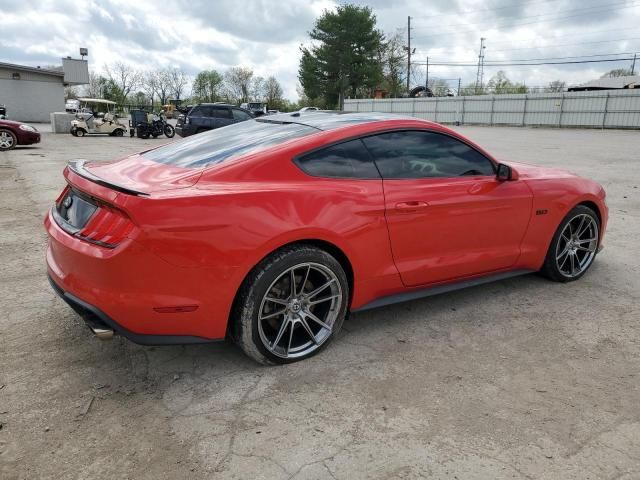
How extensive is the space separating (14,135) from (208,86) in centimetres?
8516

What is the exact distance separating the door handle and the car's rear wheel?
53.2 ft

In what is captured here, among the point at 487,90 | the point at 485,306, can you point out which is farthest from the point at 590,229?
the point at 487,90

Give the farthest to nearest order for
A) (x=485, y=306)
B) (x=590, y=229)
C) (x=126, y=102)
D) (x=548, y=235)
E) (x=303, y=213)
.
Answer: (x=126, y=102)
(x=590, y=229)
(x=548, y=235)
(x=485, y=306)
(x=303, y=213)

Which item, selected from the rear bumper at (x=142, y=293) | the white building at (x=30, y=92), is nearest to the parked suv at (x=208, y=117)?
the rear bumper at (x=142, y=293)

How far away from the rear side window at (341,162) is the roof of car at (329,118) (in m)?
0.20

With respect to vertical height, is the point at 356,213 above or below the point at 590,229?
above

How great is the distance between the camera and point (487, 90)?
73.6 meters

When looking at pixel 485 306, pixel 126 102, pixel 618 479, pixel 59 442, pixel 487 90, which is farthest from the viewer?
pixel 126 102

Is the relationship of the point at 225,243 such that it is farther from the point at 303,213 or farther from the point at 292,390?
the point at 292,390

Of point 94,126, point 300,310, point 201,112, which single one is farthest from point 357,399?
point 94,126

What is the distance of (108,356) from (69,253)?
29.7 inches

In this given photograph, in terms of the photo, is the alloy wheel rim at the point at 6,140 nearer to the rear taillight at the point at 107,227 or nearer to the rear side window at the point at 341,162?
the rear taillight at the point at 107,227

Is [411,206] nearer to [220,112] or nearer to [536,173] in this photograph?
[536,173]

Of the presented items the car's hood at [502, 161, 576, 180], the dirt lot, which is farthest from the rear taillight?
the car's hood at [502, 161, 576, 180]
